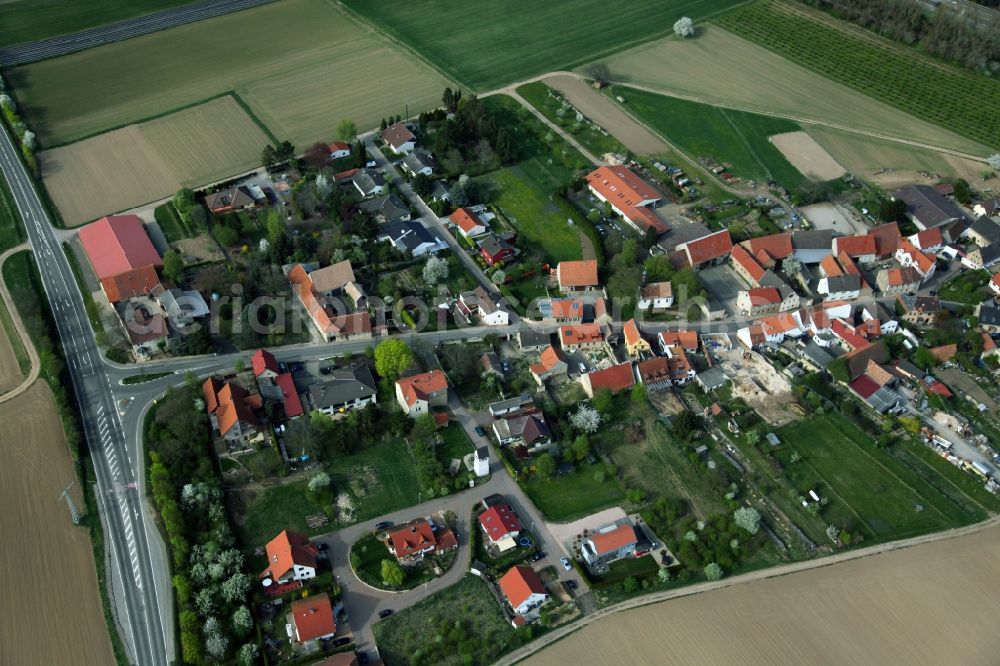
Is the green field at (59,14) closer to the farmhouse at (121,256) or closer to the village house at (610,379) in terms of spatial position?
the farmhouse at (121,256)

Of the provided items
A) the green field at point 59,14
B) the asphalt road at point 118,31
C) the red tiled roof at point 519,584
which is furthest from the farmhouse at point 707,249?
the green field at point 59,14

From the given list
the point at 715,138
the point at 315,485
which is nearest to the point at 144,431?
the point at 315,485

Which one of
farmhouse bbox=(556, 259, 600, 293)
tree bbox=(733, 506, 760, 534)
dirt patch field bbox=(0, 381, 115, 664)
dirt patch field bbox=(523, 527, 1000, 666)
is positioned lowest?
dirt patch field bbox=(0, 381, 115, 664)

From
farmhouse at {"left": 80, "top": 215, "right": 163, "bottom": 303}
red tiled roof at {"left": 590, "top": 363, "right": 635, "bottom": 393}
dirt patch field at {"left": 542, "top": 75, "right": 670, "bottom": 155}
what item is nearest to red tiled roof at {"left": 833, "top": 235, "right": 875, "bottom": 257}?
dirt patch field at {"left": 542, "top": 75, "right": 670, "bottom": 155}

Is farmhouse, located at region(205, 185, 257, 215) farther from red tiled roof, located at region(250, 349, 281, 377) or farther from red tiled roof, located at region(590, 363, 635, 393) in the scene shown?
red tiled roof, located at region(590, 363, 635, 393)

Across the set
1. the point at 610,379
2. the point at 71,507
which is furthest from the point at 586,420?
the point at 71,507

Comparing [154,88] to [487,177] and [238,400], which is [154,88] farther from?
[238,400]

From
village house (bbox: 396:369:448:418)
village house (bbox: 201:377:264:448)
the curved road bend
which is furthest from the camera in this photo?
village house (bbox: 396:369:448:418)
